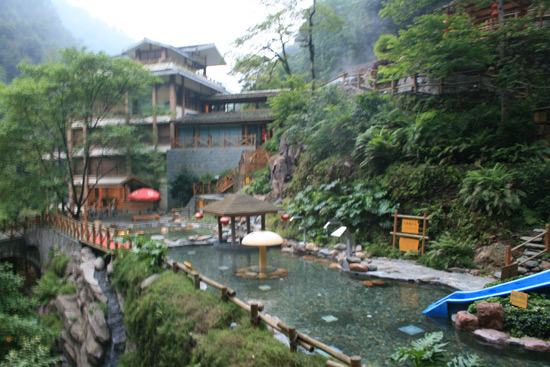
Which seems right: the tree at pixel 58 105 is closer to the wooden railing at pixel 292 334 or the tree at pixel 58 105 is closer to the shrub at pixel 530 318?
the wooden railing at pixel 292 334

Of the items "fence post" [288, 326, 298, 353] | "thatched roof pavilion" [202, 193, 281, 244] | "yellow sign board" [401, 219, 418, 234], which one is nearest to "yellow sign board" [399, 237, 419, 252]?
"yellow sign board" [401, 219, 418, 234]

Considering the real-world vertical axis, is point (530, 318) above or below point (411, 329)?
above

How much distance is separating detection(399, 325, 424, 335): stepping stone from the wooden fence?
6.89 feet

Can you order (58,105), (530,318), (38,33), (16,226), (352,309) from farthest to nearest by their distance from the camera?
(38,33)
(16,226)
(58,105)
(352,309)
(530,318)

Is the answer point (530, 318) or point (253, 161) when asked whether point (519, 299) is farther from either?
point (253, 161)

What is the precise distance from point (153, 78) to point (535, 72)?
18.2 m

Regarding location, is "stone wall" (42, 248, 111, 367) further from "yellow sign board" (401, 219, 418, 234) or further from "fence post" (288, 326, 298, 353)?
"yellow sign board" (401, 219, 418, 234)

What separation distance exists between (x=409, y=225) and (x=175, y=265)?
662 cm

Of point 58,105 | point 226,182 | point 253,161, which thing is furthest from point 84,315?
point 253,161

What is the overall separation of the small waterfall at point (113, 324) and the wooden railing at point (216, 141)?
15.4 meters

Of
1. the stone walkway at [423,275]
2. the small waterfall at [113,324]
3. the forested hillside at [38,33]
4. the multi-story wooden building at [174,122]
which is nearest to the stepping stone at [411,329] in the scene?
the stone walkway at [423,275]

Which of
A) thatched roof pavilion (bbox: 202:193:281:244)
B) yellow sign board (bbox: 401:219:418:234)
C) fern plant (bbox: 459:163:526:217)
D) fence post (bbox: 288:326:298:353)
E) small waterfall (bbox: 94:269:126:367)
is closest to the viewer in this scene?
fence post (bbox: 288:326:298:353)

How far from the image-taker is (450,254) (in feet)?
30.4

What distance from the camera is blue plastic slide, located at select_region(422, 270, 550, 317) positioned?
5.88 meters
